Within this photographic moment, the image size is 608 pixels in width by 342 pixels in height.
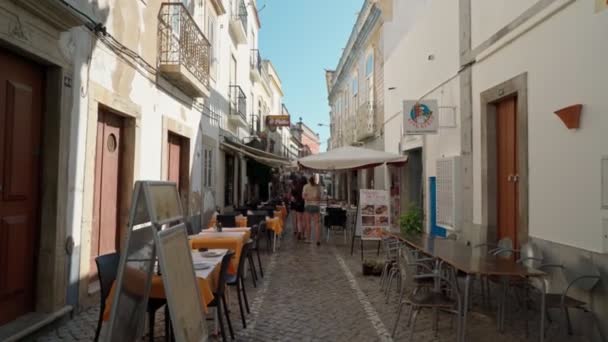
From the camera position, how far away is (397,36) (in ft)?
46.5

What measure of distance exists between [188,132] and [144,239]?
6.69 m

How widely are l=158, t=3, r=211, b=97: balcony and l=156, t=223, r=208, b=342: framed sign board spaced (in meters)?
5.04

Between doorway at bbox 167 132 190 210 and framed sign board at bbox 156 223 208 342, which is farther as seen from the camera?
doorway at bbox 167 132 190 210

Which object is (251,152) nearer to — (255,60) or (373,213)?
(255,60)

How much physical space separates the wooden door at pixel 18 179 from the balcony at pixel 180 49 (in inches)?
142

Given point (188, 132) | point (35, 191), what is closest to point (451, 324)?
point (35, 191)

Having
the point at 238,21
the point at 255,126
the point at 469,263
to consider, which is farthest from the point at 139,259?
the point at 255,126

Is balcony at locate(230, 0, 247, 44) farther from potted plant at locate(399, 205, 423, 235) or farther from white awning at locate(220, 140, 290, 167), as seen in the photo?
potted plant at locate(399, 205, 423, 235)

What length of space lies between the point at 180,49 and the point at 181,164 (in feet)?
9.58

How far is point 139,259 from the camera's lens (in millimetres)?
3701

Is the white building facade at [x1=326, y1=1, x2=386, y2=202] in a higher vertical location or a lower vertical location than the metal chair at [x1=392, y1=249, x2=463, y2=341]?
higher

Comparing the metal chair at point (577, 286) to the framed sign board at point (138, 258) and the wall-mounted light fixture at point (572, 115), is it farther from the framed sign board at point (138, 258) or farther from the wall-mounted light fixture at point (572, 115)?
the framed sign board at point (138, 258)

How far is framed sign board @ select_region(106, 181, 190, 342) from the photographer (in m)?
3.45

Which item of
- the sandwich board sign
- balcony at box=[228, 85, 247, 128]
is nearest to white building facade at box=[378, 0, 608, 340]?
the sandwich board sign
